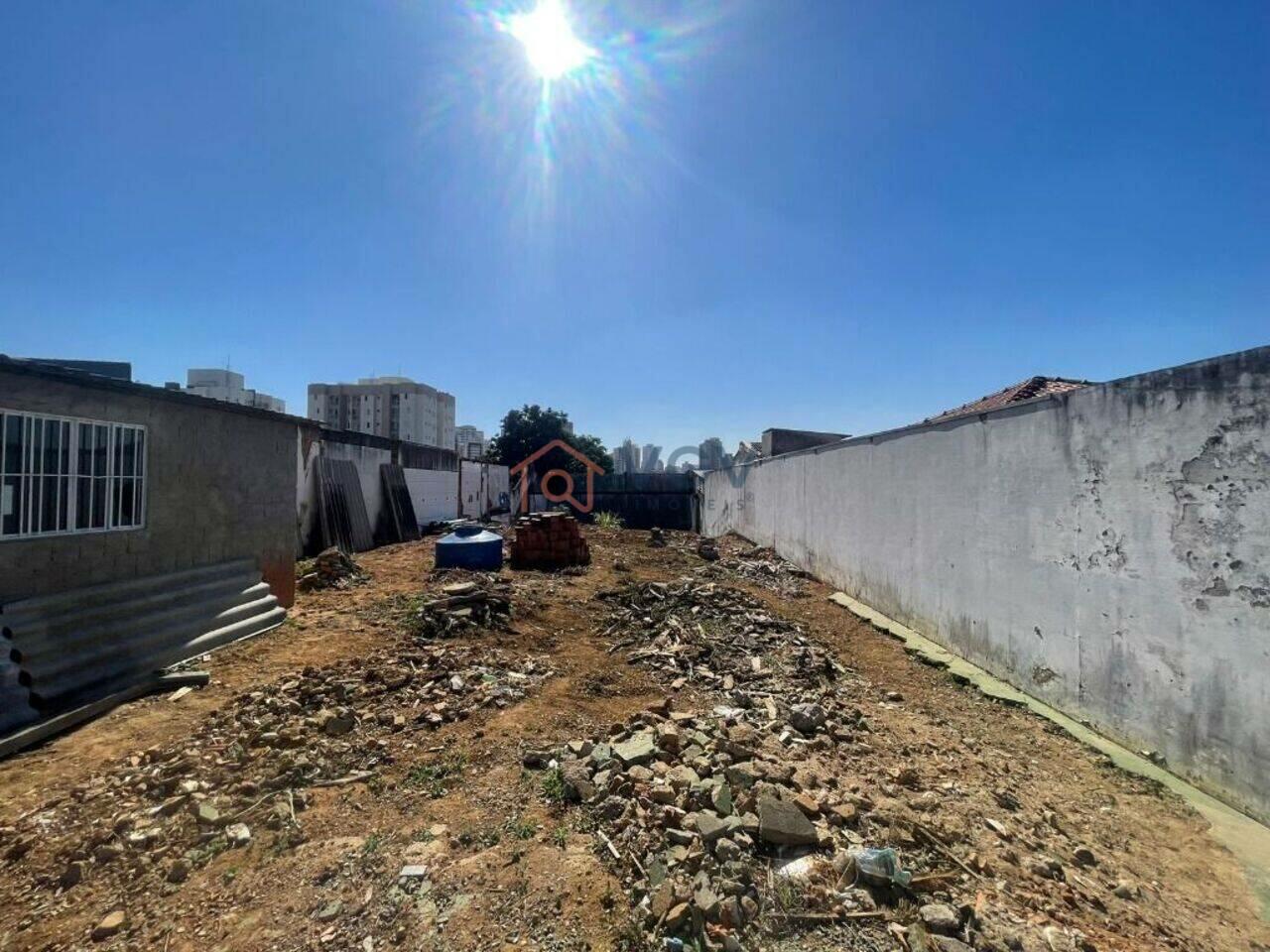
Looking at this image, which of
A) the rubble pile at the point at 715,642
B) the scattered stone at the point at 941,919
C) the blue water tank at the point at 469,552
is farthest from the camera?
the blue water tank at the point at 469,552

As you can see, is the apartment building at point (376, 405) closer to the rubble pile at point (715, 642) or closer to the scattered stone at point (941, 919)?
the rubble pile at point (715, 642)

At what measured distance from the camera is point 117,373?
24.7 feet

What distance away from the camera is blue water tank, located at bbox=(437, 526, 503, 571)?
33.1 feet

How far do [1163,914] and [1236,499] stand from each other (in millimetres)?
2354

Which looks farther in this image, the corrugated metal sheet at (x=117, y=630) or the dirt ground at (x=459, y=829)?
the corrugated metal sheet at (x=117, y=630)

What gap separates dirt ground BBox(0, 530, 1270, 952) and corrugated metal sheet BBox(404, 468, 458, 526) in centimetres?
1279

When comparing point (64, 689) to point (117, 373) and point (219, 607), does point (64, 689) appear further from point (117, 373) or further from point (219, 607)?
point (117, 373)

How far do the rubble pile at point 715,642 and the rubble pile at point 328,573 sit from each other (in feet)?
14.8

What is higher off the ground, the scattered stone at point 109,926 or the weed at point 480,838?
the weed at point 480,838

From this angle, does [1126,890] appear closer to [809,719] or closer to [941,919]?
[941,919]

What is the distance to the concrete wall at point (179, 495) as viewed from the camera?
14.8 feet

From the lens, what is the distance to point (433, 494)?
1880 centimetres

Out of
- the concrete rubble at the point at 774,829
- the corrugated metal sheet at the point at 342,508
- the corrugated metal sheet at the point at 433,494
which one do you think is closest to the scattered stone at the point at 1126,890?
the concrete rubble at the point at 774,829

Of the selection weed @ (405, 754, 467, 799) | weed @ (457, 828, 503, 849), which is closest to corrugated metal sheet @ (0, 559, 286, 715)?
weed @ (405, 754, 467, 799)
